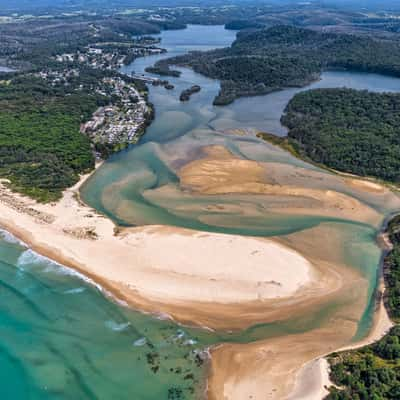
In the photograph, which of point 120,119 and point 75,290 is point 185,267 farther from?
point 120,119

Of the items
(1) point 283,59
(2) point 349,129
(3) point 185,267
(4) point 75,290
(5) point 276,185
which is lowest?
(4) point 75,290

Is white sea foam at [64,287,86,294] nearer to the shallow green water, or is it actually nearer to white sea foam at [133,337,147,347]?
the shallow green water

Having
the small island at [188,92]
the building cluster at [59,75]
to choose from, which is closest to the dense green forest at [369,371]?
the small island at [188,92]

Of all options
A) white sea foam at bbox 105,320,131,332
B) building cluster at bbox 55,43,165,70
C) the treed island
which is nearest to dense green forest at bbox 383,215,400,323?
the treed island

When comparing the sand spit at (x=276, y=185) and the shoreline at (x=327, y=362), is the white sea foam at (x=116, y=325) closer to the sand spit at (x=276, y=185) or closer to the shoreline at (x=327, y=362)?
the shoreline at (x=327, y=362)

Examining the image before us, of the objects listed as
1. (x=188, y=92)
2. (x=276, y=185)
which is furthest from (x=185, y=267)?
(x=188, y=92)

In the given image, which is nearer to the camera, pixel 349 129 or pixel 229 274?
pixel 229 274

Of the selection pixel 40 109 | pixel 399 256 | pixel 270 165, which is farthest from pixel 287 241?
pixel 40 109
